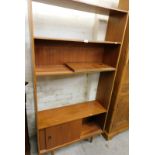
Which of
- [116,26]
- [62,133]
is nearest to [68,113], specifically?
[62,133]

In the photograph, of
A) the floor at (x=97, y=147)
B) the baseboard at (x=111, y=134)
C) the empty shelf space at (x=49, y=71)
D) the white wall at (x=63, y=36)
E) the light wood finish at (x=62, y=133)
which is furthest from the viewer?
the baseboard at (x=111, y=134)

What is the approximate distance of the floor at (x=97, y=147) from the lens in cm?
171

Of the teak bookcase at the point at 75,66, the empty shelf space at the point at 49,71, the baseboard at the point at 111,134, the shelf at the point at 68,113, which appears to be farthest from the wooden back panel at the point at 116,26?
the baseboard at the point at 111,134

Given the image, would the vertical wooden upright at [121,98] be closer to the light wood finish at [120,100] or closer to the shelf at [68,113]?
the light wood finish at [120,100]

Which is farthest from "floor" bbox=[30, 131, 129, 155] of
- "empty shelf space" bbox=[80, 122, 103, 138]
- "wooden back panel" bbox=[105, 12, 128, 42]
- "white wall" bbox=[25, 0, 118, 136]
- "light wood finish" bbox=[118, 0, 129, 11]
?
"light wood finish" bbox=[118, 0, 129, 11]

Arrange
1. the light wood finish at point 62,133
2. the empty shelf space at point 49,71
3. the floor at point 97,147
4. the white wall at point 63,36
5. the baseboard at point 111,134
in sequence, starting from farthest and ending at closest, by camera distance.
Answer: the baseboard at point 111,134, the floor at point 97,147, the light wood finish at point 62,133, the white wall at point 63,36, the empty shelf space at point 49,71

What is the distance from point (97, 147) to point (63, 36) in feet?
5.33

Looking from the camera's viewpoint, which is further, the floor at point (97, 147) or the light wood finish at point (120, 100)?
the floor at point (97, 147)

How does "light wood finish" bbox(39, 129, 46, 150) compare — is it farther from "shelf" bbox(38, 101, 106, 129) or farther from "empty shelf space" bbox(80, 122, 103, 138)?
"empty shelf space" bbox(80, 122, 103, 138)

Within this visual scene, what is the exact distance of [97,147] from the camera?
1.82 meters

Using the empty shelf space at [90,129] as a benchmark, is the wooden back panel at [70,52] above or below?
above
